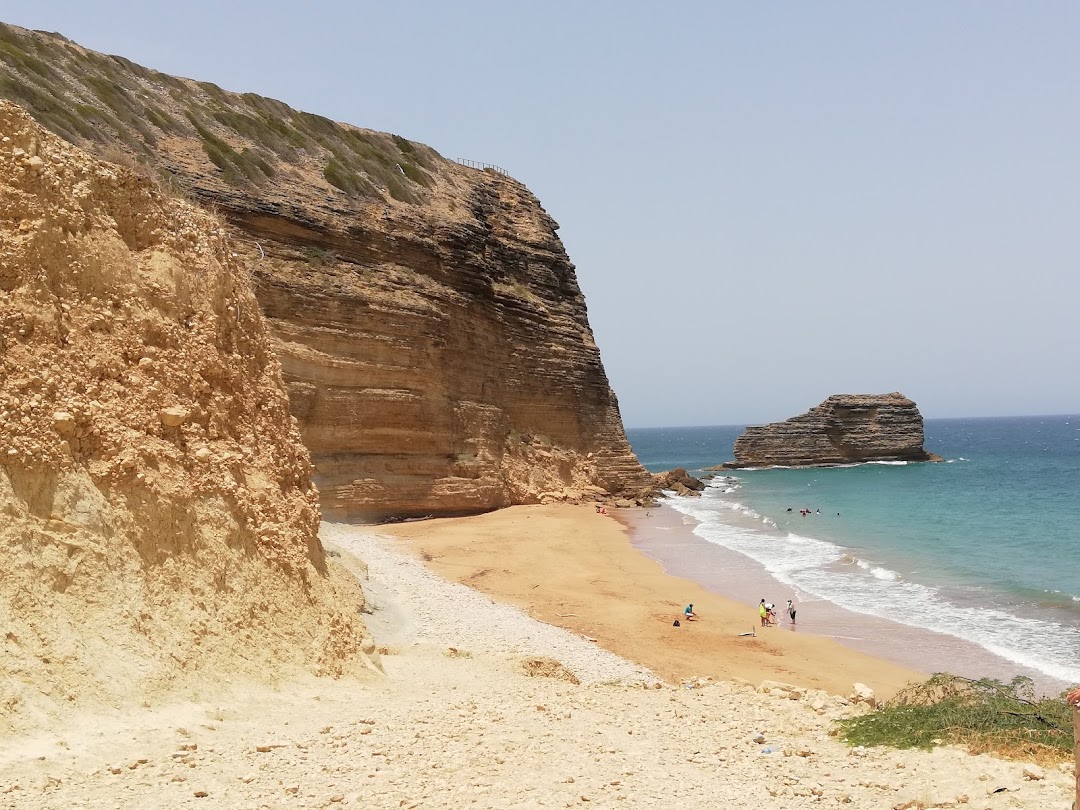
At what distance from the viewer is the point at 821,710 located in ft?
34.0

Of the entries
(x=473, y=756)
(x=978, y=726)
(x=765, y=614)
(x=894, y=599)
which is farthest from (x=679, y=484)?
(x=473, y=756)

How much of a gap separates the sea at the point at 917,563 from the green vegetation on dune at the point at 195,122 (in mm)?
20140

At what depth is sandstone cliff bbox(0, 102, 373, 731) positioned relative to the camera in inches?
268

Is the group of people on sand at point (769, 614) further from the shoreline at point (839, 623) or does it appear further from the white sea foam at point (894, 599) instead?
the white sea foam at point (894, 599)

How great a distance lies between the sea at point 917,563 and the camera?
17312 millimetres

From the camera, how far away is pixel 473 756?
696cm

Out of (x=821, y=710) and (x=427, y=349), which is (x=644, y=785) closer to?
(x=821, y=710)

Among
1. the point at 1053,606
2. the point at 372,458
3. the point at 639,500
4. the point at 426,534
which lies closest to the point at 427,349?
the point at 372,458

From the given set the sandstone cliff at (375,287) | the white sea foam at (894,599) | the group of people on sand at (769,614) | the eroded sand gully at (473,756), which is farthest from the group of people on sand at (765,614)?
the sandstone cliff at (375,287)

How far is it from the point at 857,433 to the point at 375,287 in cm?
6251

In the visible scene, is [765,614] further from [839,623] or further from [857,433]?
[857,433]

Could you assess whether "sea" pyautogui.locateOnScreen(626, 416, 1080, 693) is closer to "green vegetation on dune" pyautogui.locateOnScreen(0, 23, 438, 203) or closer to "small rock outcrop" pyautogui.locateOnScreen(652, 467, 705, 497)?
"small rock outcrop" pyautogui.locateOnScreen(652, 467, 705, 497)

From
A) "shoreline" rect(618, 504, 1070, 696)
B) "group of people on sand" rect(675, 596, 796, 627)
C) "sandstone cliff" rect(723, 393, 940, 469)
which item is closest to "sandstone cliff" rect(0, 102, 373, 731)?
"group of people on sand" rect(675, 596, 796, 627)

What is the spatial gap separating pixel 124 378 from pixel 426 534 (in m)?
20.2
